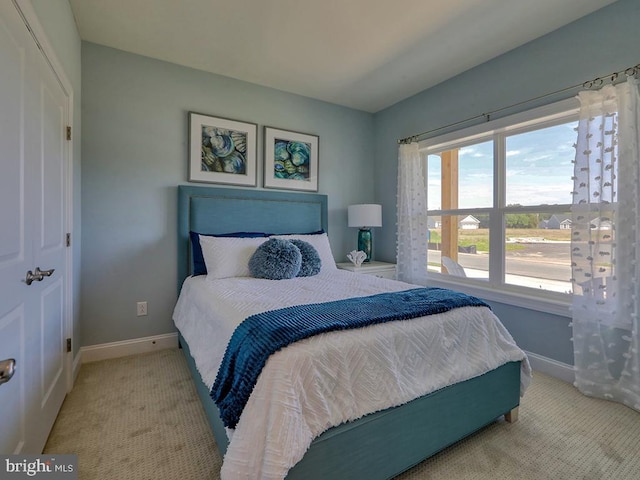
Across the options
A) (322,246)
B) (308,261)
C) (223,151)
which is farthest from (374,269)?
(223,151)

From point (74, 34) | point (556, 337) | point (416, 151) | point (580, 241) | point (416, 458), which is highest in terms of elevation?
point (74, 34)

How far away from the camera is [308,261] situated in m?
2.64

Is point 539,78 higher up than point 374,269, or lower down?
higher up

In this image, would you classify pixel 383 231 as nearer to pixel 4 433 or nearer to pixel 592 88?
pixel 592 88

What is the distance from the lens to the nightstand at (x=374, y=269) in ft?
11.0

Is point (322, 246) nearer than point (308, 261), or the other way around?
point (308, 261)

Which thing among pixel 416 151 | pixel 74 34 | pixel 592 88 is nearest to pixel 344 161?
pixel 416 151

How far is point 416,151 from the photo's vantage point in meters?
→ 3.37

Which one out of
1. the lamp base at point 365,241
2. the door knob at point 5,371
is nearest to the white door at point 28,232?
the door knob at point 5,371

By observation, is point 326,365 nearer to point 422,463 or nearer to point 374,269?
point 422,463

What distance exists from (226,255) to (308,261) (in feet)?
2.28

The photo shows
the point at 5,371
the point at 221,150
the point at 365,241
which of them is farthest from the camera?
the point at 365,241

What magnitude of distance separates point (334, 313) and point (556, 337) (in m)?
2.03

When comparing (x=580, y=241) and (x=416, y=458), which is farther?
(x=580, y=241)
